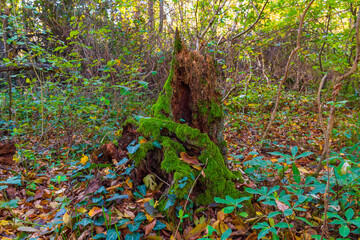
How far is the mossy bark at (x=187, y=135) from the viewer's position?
2.01 meters

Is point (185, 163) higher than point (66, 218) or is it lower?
higher

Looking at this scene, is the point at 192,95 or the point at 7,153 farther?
the point at 7,153

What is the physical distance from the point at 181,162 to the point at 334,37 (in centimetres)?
454

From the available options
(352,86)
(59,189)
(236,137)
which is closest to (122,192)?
(59,189)

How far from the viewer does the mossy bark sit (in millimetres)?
2014

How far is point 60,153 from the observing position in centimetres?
402

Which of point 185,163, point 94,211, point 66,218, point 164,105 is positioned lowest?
point 66,218

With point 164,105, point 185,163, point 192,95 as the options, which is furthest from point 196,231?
point 192,95

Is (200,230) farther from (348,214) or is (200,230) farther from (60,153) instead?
(60,153)

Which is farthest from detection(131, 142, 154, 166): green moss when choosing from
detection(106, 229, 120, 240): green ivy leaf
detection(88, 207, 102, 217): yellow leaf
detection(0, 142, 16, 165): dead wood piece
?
detection(0, 142, 16, 165): dead wood piece

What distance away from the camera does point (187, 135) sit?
7.24ft

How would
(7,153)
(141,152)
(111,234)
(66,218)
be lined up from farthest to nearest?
(7,153), (141,152), (66,218), (111,234)

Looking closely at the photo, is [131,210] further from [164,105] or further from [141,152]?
[164,105]

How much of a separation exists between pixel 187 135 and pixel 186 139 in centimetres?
4
